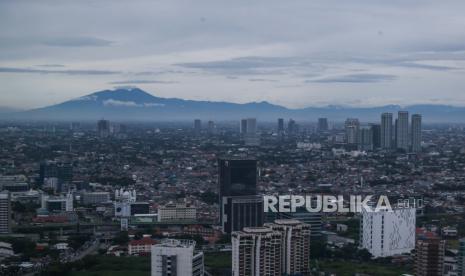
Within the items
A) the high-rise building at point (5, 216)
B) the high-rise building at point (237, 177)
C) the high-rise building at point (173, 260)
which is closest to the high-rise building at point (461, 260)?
the high-rise building at point (173, 260)

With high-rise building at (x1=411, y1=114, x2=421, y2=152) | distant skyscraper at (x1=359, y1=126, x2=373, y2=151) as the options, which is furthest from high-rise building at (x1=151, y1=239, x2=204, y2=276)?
high-rise building at (x1=411, y1=114, x2=421, y2=152)

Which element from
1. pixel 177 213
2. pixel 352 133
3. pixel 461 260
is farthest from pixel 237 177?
pixel 352 133

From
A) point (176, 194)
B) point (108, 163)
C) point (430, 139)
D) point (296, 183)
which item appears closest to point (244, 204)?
point (176, 194)

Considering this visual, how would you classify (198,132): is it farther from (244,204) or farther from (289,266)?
(289,266)

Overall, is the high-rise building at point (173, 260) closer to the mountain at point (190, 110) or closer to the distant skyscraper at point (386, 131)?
the distant skyscraper at point (386, 131)

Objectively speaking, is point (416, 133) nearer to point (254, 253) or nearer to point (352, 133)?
point (352, 133)
